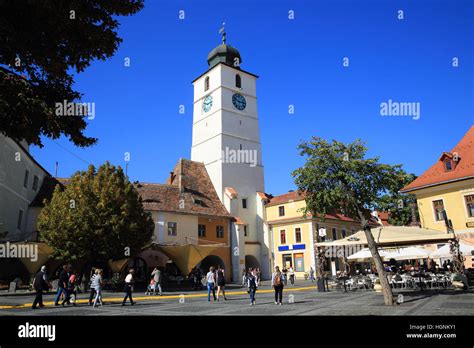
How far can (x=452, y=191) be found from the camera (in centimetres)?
2642

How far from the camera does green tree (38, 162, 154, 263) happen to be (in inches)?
890

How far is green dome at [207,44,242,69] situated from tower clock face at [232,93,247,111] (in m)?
4.32

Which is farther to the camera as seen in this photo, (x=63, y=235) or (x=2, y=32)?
(x=63, y=235)

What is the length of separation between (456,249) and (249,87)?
126ft

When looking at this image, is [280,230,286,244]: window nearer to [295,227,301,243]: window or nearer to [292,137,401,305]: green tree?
[295,227,301,243]: window

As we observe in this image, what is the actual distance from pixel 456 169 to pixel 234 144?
26474mm

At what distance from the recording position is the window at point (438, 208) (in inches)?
1068

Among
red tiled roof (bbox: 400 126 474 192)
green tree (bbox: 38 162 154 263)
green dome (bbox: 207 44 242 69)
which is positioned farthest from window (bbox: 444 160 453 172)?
Result: green dome (bbox: 207 44 242 69)

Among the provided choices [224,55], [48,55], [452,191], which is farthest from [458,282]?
[224,55]

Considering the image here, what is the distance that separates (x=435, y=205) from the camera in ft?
90.6

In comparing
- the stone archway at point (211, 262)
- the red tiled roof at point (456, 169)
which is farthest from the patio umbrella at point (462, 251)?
the stone archway at point (211, 262)
